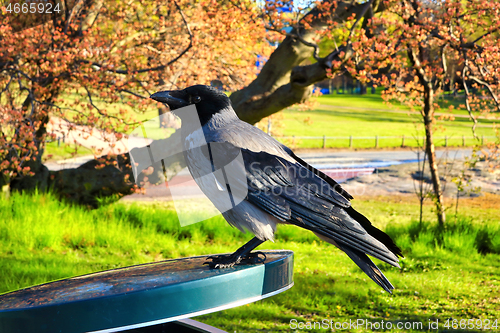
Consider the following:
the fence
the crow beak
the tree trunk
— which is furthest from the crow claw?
the fence

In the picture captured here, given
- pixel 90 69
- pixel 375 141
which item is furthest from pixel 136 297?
pixel 375 141

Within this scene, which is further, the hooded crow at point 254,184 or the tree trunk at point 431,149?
the tree trunk at point 431,149

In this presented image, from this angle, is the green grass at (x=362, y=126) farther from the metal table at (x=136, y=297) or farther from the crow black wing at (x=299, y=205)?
the metal table at (x=136, y=297)

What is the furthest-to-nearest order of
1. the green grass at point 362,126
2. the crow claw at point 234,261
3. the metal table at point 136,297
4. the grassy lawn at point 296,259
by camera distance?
the green grass at point 362,126 → the grassy lawn at point 296,259 → the crow claw at point 234,261 → the metal table at point 136,297

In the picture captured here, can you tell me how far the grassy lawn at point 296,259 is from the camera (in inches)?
201

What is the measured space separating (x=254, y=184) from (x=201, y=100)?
1.82 ft

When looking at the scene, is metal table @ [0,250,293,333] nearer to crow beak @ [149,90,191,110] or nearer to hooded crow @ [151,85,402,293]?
hooded crow @ [151,85,402,293]

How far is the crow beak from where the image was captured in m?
2.35

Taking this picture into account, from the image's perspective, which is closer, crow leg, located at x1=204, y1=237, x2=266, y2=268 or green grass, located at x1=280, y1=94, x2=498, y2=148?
crow leg, located at x1=204, y1=237, x2=266, y2=268

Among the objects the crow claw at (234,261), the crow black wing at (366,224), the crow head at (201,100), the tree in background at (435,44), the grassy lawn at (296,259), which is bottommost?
the grassy lawn at (296,259)

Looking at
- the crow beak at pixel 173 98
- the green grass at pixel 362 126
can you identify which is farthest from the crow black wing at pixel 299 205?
the green grass at pixel 362 126

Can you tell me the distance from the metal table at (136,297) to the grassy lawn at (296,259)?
246 centimetres

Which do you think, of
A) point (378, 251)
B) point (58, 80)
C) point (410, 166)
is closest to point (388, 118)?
point (410, 166)

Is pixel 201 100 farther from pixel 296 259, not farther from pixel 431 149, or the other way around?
pixel 431 149
